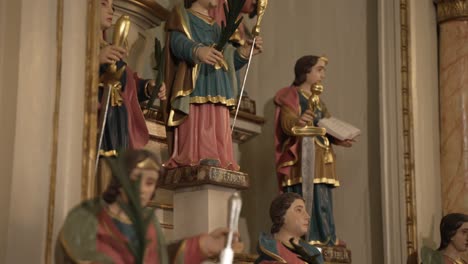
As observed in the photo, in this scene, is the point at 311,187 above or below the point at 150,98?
below

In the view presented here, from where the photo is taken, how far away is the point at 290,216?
18.2 ft

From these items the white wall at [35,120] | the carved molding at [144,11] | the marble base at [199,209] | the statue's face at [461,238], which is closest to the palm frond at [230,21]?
the marble base at [199,209]

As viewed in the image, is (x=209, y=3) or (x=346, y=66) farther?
(x=346, y=66)

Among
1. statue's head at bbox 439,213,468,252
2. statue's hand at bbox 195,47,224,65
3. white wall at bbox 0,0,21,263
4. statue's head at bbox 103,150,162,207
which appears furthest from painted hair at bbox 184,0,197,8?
statue's head at bbox 103,150,162,207

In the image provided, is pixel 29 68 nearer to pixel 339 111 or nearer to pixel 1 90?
pixel 1 90

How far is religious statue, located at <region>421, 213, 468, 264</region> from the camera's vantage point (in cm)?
654

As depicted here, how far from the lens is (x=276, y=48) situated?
7742mm

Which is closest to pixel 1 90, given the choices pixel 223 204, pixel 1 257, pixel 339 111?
pixel 1 257

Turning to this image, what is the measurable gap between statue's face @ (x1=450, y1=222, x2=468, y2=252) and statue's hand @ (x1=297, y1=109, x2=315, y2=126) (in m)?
1.16

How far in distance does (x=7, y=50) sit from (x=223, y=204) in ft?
5.65

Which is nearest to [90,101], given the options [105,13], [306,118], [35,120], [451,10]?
[35,120]

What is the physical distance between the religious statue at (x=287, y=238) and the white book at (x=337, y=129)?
98 cm

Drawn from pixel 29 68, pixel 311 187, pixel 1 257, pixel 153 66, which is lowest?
pixel 1 257

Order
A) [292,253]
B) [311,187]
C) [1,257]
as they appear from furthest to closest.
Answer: [311,187], [292,253], [1,257]
